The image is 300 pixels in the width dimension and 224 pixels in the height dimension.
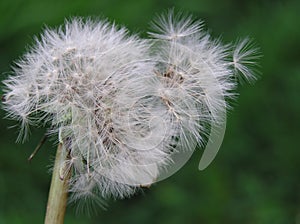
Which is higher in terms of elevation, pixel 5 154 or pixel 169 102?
pixel 5 154

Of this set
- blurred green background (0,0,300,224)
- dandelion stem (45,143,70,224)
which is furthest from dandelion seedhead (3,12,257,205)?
blurred green background (0,0,300,224)

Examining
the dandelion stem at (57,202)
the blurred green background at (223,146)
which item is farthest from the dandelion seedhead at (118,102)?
the blurred green background at (223,146)

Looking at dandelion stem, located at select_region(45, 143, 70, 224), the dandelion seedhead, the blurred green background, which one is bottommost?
dandelion stem, located at select_region(45, 143, 70, 224)

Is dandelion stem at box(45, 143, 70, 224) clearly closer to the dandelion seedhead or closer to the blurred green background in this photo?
the dandelion seedhead

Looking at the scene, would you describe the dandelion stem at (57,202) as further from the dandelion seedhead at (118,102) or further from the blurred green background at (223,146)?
the blurred green background at (223,146)

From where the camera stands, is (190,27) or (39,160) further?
(39,160)

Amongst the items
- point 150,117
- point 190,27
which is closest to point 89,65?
point 150,117

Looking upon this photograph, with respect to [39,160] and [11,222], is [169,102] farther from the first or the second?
[39,160]
